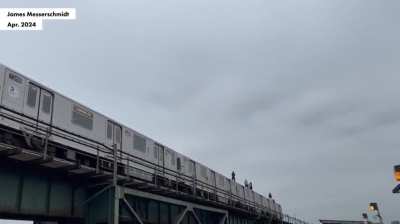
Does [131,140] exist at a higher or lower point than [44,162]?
higher

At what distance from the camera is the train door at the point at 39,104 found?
1945 centimetres

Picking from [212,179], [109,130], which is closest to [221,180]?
[212,179]

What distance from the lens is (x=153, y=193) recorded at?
21766mm

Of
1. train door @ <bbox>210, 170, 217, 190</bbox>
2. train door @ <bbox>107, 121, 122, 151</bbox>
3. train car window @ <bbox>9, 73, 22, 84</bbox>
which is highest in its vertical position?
train car window @ <bbox>9, 73, 22, 84</bbox>

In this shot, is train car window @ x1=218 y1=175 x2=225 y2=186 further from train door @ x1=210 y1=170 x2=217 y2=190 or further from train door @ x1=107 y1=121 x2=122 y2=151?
train door @ x1=107 y1=121 x2=122 y2=151

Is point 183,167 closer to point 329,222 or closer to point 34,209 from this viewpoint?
point 34,209

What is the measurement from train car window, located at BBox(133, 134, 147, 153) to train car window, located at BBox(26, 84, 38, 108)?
29.8 ft

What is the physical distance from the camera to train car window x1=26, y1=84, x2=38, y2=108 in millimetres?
19548

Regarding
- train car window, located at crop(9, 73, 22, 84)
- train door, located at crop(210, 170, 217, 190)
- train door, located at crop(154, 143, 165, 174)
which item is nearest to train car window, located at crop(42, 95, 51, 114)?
train car window, located at crop(9, 73, 22, 84)

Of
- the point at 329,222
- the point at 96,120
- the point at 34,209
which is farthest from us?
the point at 329,222

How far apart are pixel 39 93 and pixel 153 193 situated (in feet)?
27.6

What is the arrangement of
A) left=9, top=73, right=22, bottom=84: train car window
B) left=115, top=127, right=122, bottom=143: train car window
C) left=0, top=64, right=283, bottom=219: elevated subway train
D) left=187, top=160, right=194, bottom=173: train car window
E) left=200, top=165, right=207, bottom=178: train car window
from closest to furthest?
left=0, top=64, right=283, bottom=219: elevated subway train, left=9, top=73, right=22, bottom=84: train car window, left=115, top=127, right=122, bottom=143: train car window, left=187, top=160, right=194, bottom=173: train car window, left=200, top=165, right=207, bottom=178: train car window

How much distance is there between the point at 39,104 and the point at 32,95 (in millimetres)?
589

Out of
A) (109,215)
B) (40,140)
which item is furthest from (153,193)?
(40,140)
